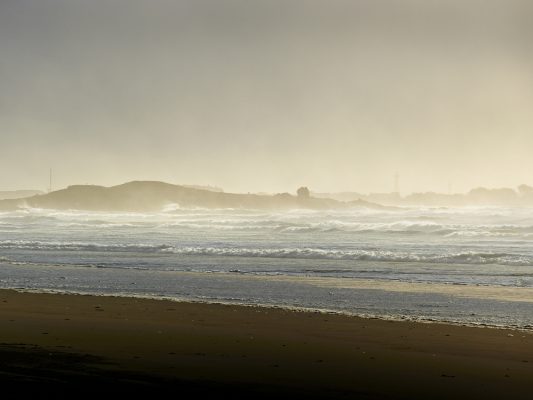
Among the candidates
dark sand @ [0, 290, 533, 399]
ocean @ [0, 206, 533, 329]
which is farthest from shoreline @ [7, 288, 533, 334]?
dark sand @ [0, 290, 533, 399]

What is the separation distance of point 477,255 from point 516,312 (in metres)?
14.8

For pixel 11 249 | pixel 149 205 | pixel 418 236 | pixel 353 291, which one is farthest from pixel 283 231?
pixel 149 205

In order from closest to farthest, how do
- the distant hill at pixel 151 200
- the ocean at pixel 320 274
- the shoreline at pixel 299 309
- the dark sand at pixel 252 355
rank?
the dark sand at pixel 252 355, the shoreline at pixel 299 309, the ocean at pixel 320 274, the distant hill at pixel 151 200

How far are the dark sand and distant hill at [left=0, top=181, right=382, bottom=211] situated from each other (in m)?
83.4

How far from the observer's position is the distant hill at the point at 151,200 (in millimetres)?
102812

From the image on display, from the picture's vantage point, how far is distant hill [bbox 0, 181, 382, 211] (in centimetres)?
10281

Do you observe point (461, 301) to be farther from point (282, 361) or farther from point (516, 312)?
point (282, 361)

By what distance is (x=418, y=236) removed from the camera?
45.1 m

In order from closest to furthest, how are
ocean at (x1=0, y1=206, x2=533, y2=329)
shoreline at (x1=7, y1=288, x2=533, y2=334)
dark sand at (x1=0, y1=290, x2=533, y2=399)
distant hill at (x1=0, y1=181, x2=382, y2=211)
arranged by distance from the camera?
dark sand at (x1=0, y1=290, x2=533, y2=399), shoreline at (x1=7, y1=288, x2=533, y2=334), ocean at (x1=0, y1=206, x2=533, y2=329), distant hill at (x1=0, y1=181, x2=382, y2=211)

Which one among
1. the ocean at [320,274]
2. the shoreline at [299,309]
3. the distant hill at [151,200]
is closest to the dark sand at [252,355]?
the shoreline at [299,309]

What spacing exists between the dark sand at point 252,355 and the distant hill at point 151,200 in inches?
3285

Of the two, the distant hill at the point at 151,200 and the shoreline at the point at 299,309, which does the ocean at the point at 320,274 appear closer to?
the shoreline at the point at 299,309

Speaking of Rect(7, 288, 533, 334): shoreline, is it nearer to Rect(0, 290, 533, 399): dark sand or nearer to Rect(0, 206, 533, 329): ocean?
Rect(0, 206, 533, 329): ocean

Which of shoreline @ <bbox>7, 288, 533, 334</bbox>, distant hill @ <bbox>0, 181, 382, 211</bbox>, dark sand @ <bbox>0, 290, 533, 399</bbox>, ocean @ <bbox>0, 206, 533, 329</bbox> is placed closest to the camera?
dark sand @ <bbox>0, 290, 533, 399</bbox>
